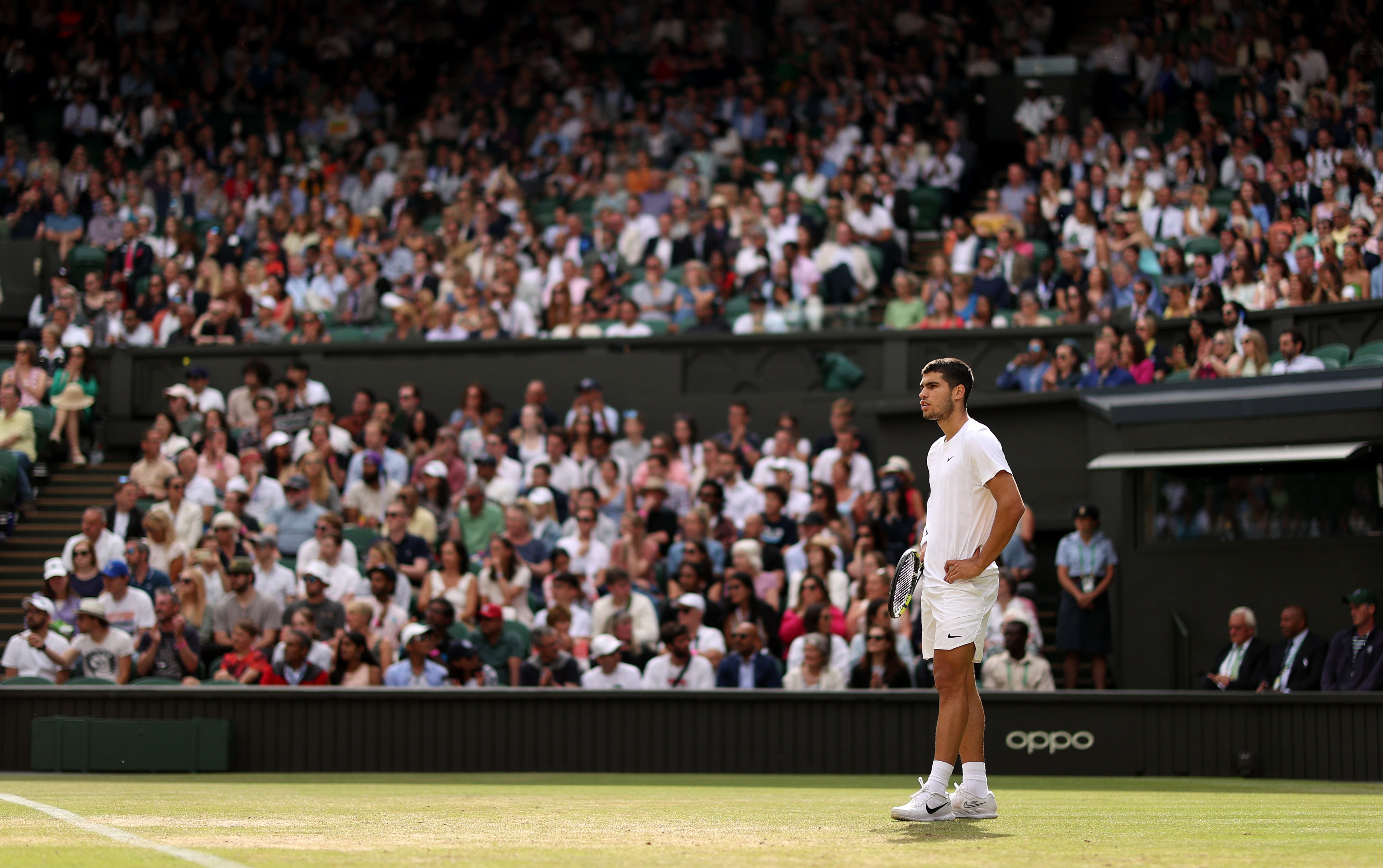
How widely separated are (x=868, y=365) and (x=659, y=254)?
3.04 metres

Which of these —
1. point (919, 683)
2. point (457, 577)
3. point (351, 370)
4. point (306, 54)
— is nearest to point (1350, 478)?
point (919, 683)

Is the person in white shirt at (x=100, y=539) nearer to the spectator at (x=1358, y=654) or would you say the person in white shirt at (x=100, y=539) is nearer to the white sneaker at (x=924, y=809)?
the spectator at (x=1358, y=654)

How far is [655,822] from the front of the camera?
6488mm

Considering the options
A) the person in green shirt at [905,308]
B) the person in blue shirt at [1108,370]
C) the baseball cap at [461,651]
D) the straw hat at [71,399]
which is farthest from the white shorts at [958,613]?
the straw hat at [71,399]

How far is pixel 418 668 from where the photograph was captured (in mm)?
12711

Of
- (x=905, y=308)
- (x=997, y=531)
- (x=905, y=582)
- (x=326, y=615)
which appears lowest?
(x=326, y=615)

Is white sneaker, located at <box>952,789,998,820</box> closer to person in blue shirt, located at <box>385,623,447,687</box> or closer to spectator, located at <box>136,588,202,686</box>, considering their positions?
person in blue shirt, located at <box>385,623,447,687</box>

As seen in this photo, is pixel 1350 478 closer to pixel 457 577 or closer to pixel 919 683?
pixel 919 683

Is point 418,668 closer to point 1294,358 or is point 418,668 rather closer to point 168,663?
point 168,663

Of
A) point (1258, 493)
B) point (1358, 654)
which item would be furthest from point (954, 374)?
point (1258, 493)

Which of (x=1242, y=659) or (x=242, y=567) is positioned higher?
(x=242, y=567)

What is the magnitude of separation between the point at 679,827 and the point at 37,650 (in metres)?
8.85

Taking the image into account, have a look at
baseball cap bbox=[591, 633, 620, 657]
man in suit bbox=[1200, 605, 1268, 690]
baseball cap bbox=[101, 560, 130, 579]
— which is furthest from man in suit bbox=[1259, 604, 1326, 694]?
baseball cap bbox=[101, 560, 130, 579]

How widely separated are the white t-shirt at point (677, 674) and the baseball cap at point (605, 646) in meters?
0.32
